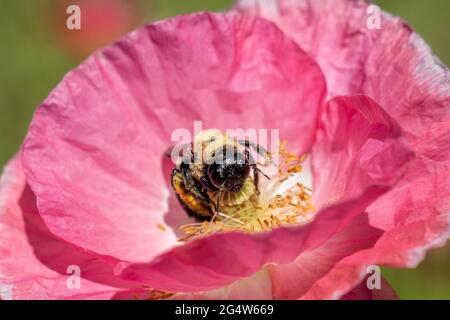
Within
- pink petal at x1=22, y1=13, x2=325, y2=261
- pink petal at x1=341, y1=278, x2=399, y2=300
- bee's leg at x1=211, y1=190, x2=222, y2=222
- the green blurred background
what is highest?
the green blurred background

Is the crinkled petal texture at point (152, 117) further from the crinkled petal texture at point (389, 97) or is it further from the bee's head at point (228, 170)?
the bee's head at point (228, 170)

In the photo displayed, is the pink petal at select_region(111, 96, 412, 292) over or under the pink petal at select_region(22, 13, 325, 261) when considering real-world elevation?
under

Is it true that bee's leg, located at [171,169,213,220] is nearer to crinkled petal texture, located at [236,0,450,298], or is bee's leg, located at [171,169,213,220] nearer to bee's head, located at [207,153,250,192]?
bee's head, located at [207,153,250,192]

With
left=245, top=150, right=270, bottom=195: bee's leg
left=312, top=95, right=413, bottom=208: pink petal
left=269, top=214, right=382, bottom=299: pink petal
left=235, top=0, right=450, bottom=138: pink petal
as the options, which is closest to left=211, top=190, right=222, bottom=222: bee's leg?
left=245, top=150, right=270, bottom=195: bee's leg

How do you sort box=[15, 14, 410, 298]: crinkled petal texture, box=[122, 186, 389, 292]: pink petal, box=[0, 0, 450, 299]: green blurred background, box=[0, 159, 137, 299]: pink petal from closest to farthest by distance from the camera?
box=[122, 186, 389, 292]: pink petal
box=[0, 159, 137, 299]: pink petal
box=[15, 14, 410, 298]: crinkled petal texture
box=[0, 0, 450, 299]: green blurred background

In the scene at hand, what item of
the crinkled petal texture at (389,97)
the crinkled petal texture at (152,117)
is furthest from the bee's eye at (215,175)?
the crinkled petal texture at (389,97)

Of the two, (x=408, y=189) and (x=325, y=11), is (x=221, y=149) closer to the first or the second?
(x=408, y=189)

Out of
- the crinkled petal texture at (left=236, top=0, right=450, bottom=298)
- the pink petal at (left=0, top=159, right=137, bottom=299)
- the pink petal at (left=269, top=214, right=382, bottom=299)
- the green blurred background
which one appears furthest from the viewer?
the green blurred background
